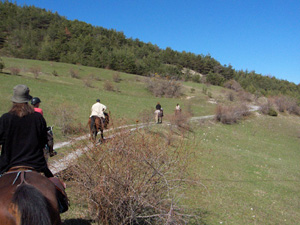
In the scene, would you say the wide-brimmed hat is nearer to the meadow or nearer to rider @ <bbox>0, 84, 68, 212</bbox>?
rider @ <bbox>0, 84, 68, 212</bbox>

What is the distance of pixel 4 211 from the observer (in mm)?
2414

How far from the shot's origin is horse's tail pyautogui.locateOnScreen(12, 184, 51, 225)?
2.30 meters

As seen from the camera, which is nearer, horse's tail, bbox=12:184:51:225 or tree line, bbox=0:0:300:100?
horse's tail, bbox=12:184:51:225

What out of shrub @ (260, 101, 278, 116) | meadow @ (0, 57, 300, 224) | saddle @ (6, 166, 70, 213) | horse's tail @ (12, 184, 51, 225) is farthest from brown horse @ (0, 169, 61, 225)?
shrub @ (260, 101, 278, 116)

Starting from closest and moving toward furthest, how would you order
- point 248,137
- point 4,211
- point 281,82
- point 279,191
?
point 4,211 → point 279,191 → point 248,137 → point 281,82

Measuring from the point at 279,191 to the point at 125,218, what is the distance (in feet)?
35.4

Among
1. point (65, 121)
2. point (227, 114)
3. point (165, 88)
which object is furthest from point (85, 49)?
point (65, 121)

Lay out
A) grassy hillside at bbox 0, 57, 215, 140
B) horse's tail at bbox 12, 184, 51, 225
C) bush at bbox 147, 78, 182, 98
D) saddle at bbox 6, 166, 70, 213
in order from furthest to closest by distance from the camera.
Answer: bush at bbox 147, 78, 182, 98, grassy hillside at bbox 0, 57, 215, 140, saddle at bbox 6, 166, 70, 213, horse's tail at bbox 12, 184, 51, 225

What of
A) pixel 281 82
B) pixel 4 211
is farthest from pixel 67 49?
pixel 281 82

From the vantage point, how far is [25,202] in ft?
7.68

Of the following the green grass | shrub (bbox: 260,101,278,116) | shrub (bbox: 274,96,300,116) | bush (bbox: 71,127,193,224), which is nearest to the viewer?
bush (bbox: 71,127,193,224)

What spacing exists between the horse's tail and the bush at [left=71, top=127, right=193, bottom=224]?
1.45 m

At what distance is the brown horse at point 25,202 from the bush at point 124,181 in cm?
117

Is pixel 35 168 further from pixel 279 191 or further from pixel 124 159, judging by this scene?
pixel 279 191
